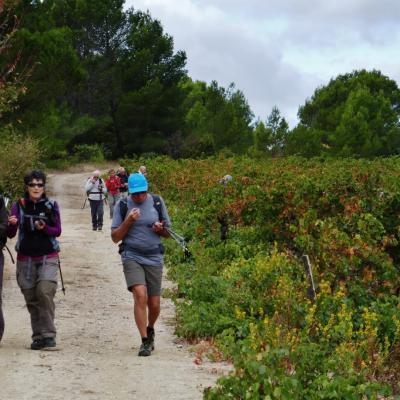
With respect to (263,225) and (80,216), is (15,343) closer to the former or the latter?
(263,225)

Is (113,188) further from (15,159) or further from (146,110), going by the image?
(146,110)

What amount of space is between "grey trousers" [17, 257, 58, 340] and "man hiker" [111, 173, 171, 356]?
0.75 metres

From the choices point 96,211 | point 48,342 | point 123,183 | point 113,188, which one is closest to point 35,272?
point 48,342

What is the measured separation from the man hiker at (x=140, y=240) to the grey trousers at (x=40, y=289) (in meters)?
0.75

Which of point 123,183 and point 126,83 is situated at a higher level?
point 126,83

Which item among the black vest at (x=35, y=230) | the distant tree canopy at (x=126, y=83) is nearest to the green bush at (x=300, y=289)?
the black vest at (x=35, y=230)

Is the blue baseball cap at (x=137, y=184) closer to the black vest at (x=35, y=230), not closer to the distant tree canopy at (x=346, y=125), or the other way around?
the black vest at (x=35, y=230)

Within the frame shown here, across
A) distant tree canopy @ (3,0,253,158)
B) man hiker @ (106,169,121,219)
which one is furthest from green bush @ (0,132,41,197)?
distant tree canopy @ (3,0,253,158)

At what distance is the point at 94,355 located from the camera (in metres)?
8.88

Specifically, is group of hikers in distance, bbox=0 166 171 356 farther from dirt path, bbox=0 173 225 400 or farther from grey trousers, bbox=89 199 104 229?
grey trousers, bbox=89 199 104 229

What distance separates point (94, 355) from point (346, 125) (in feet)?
173

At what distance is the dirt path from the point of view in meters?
7.17

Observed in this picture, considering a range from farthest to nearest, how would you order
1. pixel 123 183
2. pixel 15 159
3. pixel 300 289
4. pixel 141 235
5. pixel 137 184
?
1. pixel 15 159
2. pixel 123 183
3. pixel 300 289
4. pixel 141 235
5. pixel 137 184

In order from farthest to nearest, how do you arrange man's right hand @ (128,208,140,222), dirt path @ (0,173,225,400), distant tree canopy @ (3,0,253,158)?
1. distant tree canopy @ (3,0,253,158)
2. man's right hand @ (128,208,140,222)
3. dirt path @ (0,173,225,400)
